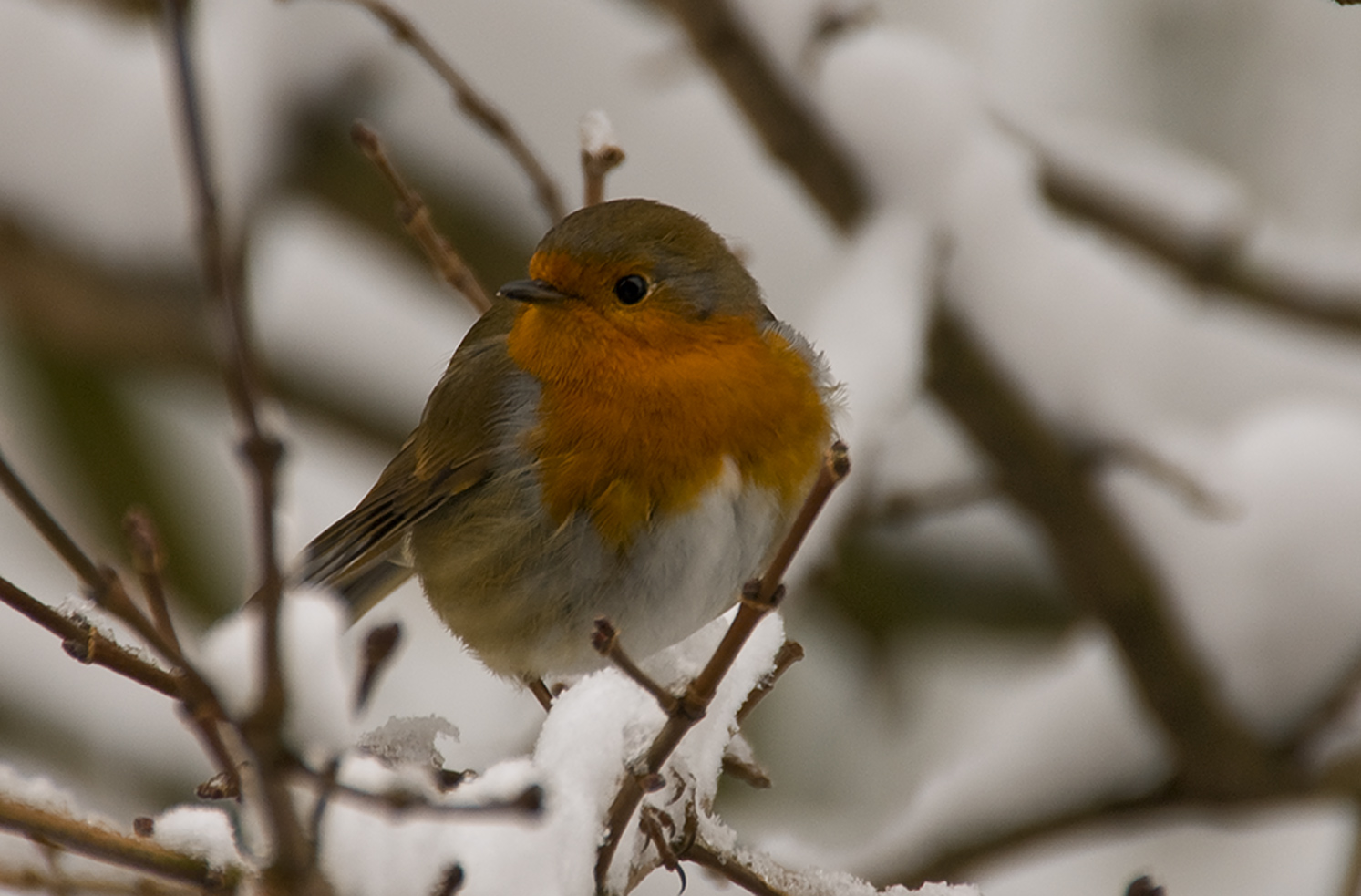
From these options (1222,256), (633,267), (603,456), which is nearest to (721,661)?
(603,456)

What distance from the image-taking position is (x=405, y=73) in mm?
5496

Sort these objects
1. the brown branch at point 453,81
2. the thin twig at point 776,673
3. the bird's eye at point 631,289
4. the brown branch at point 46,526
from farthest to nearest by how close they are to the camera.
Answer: the bird's eye at point 631,289 < the brown branch at point 453,81 < the thin twig at point 776,673 < the brown branch at point 46,526

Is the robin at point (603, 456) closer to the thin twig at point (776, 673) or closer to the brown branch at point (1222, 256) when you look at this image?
the thin twig at point (776, 673)

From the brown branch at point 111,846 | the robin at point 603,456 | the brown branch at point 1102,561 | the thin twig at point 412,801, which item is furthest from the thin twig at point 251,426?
the brown branch at point 1102,561

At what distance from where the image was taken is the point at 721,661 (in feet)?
4.86

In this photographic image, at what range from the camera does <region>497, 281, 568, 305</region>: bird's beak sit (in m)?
2.73

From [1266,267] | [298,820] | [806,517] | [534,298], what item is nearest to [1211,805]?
[1266,267]

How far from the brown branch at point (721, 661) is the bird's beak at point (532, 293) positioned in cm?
119

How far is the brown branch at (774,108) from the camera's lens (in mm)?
3715

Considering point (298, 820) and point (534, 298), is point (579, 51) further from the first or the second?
point (298, 820)

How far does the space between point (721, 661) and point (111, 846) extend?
2.01 ft

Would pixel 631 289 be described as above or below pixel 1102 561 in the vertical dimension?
below

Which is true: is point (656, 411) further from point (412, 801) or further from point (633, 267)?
point (412, 801)

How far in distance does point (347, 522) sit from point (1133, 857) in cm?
411
